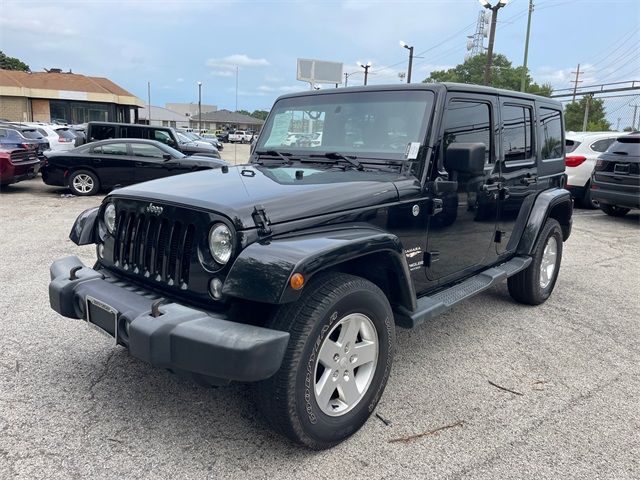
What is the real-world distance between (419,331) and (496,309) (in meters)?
1.12

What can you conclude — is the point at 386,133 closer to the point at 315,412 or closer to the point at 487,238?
the point at 487,238

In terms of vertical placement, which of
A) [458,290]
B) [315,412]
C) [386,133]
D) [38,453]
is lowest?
[38,453]

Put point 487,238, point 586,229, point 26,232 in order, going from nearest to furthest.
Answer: point 487,238 → point 26,232 → point 586,229

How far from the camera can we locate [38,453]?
2549mm

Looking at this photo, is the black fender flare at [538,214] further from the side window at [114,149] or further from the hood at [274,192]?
the side window at [114,149]

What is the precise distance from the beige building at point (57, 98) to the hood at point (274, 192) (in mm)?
42023

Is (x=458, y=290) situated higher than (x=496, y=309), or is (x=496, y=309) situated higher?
(x=458, y=290)

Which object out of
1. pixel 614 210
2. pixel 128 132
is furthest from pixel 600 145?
pixel 128 132

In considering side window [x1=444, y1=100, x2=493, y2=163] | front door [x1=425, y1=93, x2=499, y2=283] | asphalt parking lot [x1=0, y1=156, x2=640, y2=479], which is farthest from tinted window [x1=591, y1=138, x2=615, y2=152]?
side window [x1=444, y1=100, x2=493, y2=163]

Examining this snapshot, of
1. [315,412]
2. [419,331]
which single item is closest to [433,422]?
[315,412]

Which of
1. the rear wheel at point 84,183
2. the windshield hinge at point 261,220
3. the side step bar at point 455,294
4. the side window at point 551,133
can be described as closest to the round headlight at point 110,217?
the windshield hinge at point 261,220

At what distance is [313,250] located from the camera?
7.95 ft

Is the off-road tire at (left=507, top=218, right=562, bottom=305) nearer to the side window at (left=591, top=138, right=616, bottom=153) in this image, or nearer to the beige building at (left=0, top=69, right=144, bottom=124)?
the side window at (left=591, top=138, right=616, bottom=153)

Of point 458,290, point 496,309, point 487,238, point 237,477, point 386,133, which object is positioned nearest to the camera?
point 237,477
